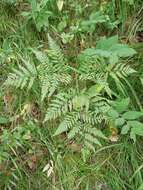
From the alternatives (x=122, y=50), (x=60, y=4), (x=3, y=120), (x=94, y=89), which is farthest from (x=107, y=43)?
(x=3, y=120)

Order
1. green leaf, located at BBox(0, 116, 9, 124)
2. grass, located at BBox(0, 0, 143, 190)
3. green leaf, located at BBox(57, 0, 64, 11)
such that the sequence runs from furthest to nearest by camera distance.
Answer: green leaf, located at BBox(57, 0, 64, 11)
green leaf, located at BBox(0, 116, 9, 124)
grass, located at BBox(0, 0, 143, 190)

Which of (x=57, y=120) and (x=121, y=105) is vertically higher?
(x=121, y=105)

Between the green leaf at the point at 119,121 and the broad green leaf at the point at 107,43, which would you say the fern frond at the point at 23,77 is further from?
the green leaf at the point at 119,121

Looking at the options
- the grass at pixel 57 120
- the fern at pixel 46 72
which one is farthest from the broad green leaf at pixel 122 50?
the fern at pixel 46 72

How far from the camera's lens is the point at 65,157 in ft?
9.45

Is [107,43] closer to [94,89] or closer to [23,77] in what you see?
[94,89]

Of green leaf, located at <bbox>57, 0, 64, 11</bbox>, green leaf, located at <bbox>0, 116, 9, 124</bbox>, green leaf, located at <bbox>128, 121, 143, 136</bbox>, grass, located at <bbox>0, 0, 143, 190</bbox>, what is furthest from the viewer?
green leaf, located at <bbox>57, 0, 64, 11</bbox>

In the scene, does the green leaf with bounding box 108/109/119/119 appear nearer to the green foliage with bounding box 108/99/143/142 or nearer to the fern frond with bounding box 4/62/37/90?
the green foliage with bounding box 108/99/143/142

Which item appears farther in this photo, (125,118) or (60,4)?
(60,4)

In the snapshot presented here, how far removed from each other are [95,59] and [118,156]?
2.20 ft

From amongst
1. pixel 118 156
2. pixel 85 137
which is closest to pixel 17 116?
pixel 85 137

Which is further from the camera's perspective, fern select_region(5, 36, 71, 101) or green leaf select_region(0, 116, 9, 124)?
green leaf select_region(0, 116, 9, 124)

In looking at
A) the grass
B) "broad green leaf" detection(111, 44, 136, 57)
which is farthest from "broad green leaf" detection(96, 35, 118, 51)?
the grass

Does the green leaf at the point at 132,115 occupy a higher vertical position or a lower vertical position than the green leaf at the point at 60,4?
lower
